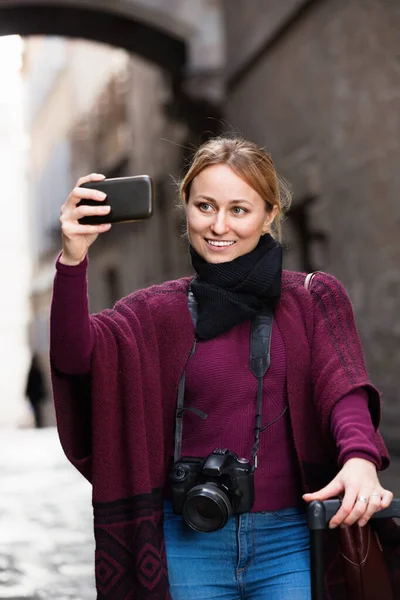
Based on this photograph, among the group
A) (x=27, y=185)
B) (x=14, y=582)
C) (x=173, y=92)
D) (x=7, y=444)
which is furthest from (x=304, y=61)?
(x=27, y=185)

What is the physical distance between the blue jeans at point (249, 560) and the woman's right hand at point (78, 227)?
0.62 m

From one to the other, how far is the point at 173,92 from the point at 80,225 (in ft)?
36.6

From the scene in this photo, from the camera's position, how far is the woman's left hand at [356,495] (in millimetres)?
1666

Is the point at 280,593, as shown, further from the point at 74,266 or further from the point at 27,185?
the point at 27,185

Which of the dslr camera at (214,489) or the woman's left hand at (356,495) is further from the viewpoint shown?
the dslr camera at (214,489)

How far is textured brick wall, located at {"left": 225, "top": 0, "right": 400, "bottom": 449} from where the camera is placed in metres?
7.64

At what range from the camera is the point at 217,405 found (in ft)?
6.44

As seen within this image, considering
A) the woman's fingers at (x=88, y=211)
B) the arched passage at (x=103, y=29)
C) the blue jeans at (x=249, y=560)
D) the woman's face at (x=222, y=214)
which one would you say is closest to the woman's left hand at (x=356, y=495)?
the blue jeans at (x=249, y=560)

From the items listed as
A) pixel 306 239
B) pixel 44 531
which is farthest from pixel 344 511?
pixel 306 239

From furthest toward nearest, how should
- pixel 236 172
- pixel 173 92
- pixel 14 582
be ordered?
pixel 173 92, pixel 14 582, pixel 236 172

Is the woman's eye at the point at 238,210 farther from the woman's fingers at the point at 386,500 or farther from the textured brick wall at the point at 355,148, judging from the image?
the textured brick wall at the point at 355,148

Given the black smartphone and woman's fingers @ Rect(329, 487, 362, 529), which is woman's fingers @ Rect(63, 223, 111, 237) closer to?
the black smartphone

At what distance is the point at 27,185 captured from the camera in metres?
31.8

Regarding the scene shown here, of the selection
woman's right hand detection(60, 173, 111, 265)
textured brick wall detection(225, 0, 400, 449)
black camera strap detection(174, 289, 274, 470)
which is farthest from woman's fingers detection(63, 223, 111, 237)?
textured brick wall detection(225, 0, 400, 449)
